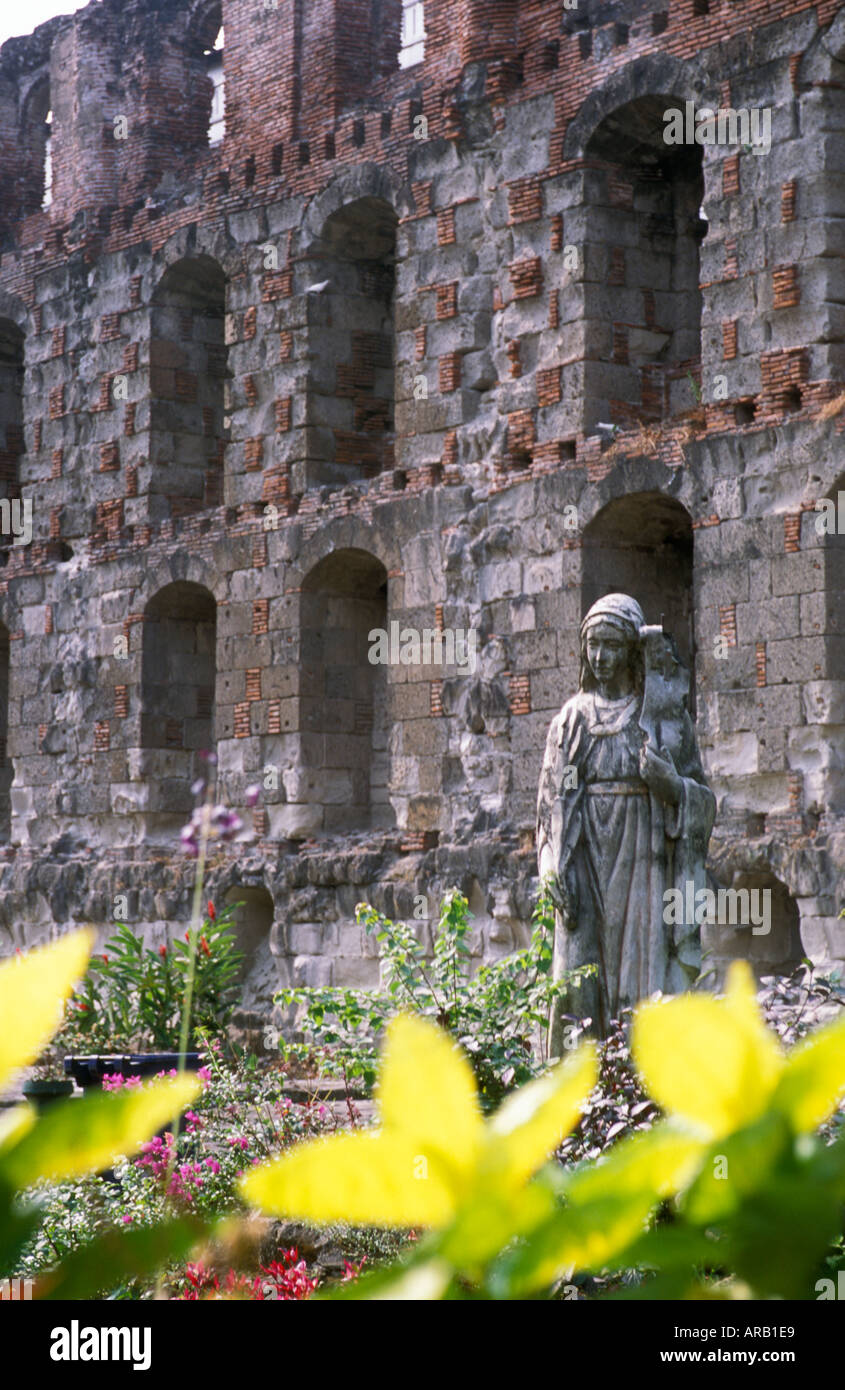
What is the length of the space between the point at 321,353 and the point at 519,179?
2925mm

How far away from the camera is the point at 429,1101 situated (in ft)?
2.26

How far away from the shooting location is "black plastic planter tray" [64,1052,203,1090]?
11570mm

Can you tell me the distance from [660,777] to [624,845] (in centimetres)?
34

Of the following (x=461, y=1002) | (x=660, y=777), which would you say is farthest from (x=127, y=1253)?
(x=461, y=1002)

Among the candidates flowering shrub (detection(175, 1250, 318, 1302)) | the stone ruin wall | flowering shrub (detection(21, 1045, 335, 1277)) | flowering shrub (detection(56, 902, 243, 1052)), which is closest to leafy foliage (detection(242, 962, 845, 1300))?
flowering shrub (detection(175, 1250, 318, 1302))

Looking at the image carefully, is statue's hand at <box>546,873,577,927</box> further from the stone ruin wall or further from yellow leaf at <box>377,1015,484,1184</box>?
yellow leaf at <box>377,1015,484,1184</box>

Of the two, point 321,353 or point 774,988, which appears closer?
point 774,988

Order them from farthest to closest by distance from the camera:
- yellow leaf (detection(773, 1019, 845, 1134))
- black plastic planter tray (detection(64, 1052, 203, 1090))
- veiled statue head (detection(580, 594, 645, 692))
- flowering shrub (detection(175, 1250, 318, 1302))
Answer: black plastic planter tray (detection(64, 1052, 203, 1090)) → veiled statue head (detection(580, 594, 645, 692)) → flowering shrub (detection(175, 1250, 318, 1302)) → yellow leaf (detection(773, 1019, 845, 1134))

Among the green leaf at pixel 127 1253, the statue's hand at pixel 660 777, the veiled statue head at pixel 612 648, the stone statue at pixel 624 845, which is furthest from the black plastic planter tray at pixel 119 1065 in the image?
the green leaf at pixel 127 1253

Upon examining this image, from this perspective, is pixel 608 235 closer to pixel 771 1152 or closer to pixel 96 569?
pixel 96 569

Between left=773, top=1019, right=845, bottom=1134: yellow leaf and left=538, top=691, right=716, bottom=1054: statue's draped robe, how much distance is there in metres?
7.76

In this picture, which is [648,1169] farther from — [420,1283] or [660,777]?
[660,777]

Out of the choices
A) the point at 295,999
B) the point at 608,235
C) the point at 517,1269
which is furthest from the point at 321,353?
the point at 517,1269

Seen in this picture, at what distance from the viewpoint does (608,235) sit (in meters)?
15.5
